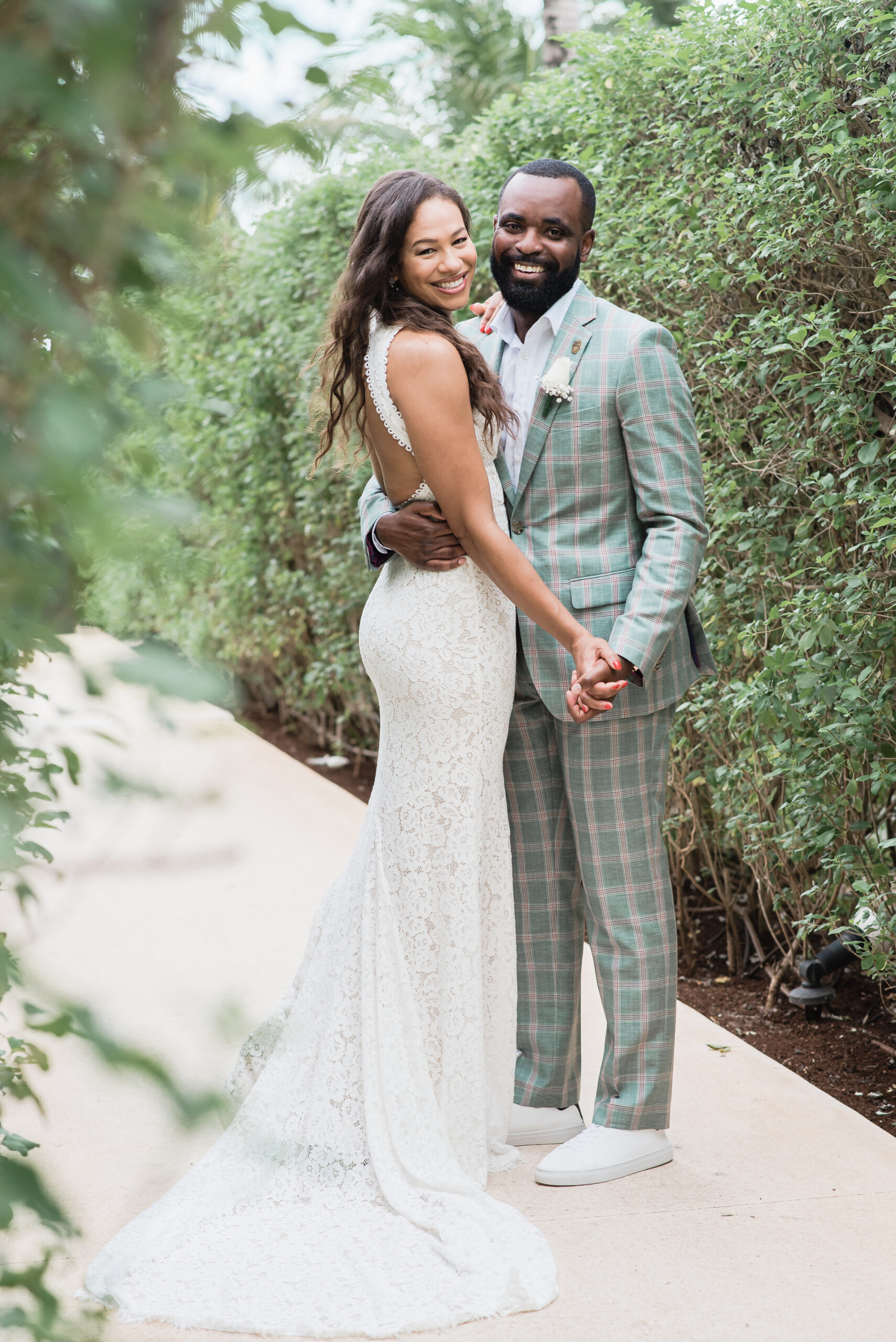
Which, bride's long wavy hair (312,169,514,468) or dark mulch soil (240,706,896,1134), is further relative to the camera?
dark mulch soil (240,706,896,1134)

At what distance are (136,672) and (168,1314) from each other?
174 centimetres

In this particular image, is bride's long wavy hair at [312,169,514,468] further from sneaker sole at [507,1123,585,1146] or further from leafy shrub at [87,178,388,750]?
leafy shrub at [87,178,388,750]

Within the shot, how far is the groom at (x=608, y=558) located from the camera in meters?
2.64

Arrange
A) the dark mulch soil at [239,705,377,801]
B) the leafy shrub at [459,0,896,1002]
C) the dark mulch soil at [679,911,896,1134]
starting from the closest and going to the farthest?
the leafy shrub at [459,0,896,1002], the dark mulch soil at [679,911,896,1134], the dark mulch soil at [239,705,377,801]

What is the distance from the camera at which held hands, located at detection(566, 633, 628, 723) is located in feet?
8.27

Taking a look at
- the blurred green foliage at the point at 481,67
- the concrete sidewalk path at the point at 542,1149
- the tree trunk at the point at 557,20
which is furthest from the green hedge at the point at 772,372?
the blurred green foliage at the point at 481,67

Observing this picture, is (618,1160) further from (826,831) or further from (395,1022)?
(826,831)

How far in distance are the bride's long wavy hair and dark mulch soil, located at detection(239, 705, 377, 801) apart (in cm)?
365

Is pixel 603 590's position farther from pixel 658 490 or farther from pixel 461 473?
pixel 461 473

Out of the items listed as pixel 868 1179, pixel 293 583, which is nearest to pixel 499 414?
pixel 868 1179

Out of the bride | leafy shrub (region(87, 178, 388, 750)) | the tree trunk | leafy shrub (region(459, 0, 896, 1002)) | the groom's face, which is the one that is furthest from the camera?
the tree trunk

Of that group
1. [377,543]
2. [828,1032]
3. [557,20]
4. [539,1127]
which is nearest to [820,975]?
[828,1032]

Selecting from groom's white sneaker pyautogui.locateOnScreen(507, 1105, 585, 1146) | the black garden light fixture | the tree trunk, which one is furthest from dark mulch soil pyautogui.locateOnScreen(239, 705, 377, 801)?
the tree trunk

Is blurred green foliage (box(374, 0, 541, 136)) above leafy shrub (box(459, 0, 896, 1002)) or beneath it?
above
